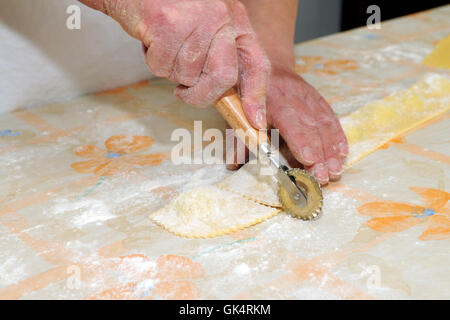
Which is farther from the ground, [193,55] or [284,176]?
[193,55]

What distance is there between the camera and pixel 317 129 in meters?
1.01

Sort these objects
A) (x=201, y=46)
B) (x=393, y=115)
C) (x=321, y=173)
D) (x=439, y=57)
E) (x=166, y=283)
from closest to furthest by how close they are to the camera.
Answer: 1. (x=166, y=283)
2. (x=201, y=46)
3. (x=321, y=173)
4. (x=393, y=115)
5. (x=439, y=57)

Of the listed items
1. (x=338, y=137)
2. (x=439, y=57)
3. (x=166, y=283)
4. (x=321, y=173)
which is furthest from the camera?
(x=439, y=57)

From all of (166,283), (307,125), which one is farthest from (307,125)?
(166,283)

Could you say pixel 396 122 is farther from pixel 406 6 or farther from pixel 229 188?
pixel 406 6

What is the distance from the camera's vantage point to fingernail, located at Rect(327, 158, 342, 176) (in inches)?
36.2

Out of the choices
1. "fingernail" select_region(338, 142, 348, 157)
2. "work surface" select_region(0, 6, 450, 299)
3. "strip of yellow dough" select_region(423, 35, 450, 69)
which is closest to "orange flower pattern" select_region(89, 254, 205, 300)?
"work surface" select_region(0, 6, 450, 299)

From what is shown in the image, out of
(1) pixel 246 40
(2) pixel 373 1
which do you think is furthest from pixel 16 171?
(2) pixel 373 1

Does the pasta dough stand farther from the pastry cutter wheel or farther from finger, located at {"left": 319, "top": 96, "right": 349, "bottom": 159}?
finger, located at {"left": 319, "top": 96, "right": 349, "bottom": 159}

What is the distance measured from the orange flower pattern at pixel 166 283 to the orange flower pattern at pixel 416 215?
301 millimetres

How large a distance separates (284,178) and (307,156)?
12 cm

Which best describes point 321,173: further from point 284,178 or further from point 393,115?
point 393,115

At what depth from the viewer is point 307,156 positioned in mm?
917

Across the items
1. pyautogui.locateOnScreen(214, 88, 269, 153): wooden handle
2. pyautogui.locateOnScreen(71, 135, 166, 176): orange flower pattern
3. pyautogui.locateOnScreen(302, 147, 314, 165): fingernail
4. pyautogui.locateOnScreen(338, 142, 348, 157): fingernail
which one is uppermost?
pyautogui.locateOnScreen(214, 88, 269, 153): wooden handle
